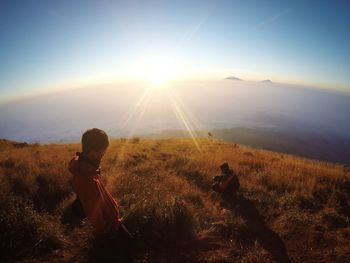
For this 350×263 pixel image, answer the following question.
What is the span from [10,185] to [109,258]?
17.4ft

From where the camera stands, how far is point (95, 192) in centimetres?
294

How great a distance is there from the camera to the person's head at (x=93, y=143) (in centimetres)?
304

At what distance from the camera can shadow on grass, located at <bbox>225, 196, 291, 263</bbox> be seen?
508cm

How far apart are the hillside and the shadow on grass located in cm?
2

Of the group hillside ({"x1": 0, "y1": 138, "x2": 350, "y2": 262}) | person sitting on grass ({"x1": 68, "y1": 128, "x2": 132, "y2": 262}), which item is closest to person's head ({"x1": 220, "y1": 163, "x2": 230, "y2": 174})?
hillside ({"x1": 0, "y1": 138, "x2": 350, "y2": 262})

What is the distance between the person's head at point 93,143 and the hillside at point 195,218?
239 cm

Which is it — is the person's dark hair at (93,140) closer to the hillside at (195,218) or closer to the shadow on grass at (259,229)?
the hillside at (195,218)

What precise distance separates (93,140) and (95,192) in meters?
0.61

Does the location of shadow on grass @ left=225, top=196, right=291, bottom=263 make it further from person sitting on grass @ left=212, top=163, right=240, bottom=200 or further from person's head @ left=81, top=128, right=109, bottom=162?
person's head @ left=81, top=128, right=109, bottom=162

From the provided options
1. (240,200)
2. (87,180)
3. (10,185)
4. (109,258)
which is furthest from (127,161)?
(87,180)

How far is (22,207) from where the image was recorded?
5.20 metres

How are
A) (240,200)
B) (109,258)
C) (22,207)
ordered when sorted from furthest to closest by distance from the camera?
(240,200), (22,207), (109,258)

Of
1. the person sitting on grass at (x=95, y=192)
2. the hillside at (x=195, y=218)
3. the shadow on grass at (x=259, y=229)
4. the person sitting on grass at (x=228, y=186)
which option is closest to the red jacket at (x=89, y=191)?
the person sitting on grass at (x=95, y=192)

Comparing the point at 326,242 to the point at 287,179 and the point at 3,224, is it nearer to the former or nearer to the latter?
the point at 287,179
